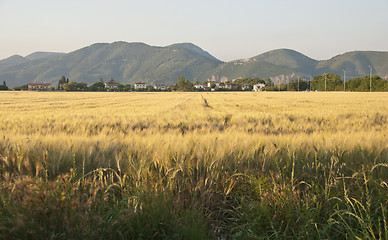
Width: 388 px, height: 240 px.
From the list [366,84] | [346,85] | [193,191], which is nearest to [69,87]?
[346,85]

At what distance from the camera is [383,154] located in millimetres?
2295

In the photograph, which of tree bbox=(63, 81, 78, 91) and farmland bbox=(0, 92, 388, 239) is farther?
tree bbox=(63, 81, 78, 91)

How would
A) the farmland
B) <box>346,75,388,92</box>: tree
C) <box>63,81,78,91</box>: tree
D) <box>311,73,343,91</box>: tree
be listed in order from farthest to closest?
<box>63,81,78,91</box>: tree → <box>311,73,343,91</box>: tree → <box>346,75,388,92</box>: tree → the farmland

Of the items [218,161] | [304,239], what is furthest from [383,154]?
[218,161]

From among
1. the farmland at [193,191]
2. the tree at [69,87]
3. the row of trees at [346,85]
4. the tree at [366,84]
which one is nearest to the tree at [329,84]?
the row of trees at [346,85]

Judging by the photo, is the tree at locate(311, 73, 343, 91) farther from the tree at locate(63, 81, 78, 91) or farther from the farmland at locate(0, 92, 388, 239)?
the tree at locate(63, 81, 78, 91)

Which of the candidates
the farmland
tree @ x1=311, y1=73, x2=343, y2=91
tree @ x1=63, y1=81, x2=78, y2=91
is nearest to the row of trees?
tree @ x1=311, y1=73, x2=343, y2=91

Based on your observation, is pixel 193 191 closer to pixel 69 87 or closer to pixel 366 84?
pixel 366 84

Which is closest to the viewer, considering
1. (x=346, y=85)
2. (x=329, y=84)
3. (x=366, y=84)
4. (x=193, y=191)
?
(x=193, y=191)

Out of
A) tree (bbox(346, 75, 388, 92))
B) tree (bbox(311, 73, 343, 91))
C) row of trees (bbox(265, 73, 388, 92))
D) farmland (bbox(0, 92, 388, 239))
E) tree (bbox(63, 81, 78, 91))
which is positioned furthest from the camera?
tree (bbox(63, 81, 78, 91))

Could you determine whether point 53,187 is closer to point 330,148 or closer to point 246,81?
point 330,148

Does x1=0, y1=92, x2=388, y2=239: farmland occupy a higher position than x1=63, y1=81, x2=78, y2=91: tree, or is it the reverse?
x1=63, y1=81, x2=78, y2=91: tree

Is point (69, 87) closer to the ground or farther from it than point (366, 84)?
farther from it

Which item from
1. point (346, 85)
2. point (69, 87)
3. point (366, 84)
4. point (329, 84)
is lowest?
point (366, 84)
